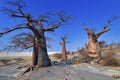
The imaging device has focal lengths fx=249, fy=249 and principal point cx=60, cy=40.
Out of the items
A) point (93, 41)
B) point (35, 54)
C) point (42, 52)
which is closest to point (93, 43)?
point (93, 41)

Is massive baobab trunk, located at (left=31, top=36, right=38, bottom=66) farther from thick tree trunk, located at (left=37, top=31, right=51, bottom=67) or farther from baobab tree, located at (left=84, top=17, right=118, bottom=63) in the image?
baobab tree, located at (left=84, top=17, right=118, bottom=63)

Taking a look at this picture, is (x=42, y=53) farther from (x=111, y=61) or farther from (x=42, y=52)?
(x=111, y=61)

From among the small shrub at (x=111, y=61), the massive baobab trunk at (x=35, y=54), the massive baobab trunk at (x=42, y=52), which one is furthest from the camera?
the small shrub at (x=111, y=61)

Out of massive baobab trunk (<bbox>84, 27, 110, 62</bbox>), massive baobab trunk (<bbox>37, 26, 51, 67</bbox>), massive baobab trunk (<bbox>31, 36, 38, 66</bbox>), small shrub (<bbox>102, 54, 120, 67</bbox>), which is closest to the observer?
massive baobab trunk (<bbox>37, 26, 51, 67</bbox>)

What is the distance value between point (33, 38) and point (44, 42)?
3.52 ft

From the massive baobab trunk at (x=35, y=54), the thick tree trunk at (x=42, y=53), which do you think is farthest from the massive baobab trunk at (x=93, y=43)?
the massive baobab trunk at (x=35, y=54)

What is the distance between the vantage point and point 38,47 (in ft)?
74.8

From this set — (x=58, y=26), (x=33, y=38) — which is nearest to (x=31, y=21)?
(x=33, y=38)

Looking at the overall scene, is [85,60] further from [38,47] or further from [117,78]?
[117,78]

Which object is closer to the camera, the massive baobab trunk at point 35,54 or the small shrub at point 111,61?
the massive baobab trunk at point 35,54

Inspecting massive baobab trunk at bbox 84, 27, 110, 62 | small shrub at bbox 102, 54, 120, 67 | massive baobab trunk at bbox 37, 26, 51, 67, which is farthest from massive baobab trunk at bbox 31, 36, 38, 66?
massive baobab trunk at bbox 84, 27, 110, 62

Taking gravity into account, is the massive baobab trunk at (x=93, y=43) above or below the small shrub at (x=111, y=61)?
above

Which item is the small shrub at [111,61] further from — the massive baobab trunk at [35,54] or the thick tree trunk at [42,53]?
the massive baobab trunk at [35,54]

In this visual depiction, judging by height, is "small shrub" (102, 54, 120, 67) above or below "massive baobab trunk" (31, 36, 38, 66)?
below
